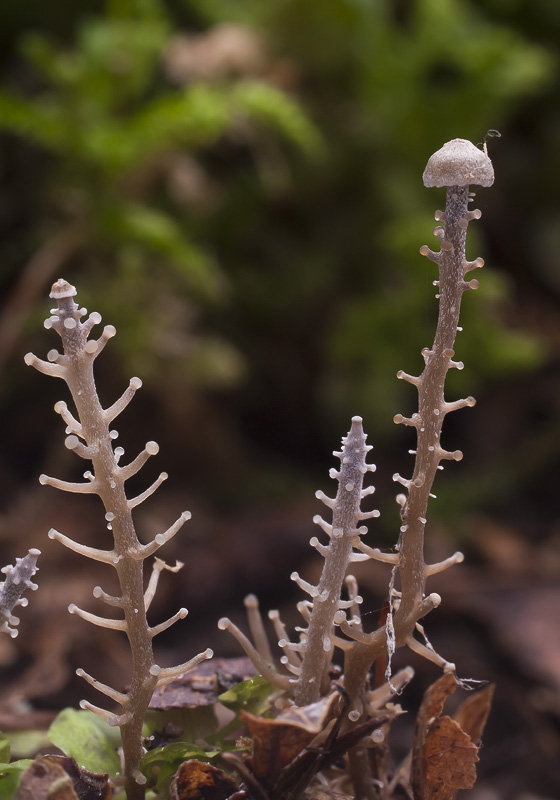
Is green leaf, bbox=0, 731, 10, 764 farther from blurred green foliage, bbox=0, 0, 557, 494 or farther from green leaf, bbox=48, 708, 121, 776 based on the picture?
blurred green foliage, bbox=0, 0, 557, 494

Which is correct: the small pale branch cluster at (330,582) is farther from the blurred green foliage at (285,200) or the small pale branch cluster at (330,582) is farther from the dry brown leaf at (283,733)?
the blurred green foliage at (285,200)

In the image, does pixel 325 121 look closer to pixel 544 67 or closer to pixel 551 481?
pixel 544 67

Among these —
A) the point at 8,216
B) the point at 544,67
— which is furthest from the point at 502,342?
the point at 8,216

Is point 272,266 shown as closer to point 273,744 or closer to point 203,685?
point 203,685

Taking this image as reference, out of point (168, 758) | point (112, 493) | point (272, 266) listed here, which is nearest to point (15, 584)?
point (112, 493)

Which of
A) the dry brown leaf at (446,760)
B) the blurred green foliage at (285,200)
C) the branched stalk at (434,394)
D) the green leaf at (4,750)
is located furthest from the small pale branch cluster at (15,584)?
the blurred green foliage at (285,200)

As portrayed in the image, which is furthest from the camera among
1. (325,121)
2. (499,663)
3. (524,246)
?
(524,246)
